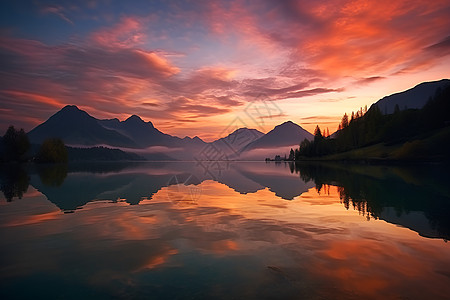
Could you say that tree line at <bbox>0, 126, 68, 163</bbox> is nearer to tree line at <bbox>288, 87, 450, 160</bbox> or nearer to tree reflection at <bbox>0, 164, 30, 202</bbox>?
tree reflection at <bbox>0, 164, 30, 202</bbox>

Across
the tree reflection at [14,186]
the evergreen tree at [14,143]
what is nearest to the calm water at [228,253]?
the tree reflection at [14,186]

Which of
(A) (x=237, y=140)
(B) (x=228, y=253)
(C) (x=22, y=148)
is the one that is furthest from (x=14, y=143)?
(B) (x=228, y=253)

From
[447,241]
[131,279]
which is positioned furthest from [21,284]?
[447,241]

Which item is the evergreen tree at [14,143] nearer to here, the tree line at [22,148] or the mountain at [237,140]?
the tree line at [22,148]

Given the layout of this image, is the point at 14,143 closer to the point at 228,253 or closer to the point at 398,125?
the point at 228,253

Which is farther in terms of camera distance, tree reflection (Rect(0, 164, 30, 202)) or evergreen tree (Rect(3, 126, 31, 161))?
evergreen tree (Rect(3, 126, 31, 161))

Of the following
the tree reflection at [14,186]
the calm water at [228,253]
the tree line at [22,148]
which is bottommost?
the calm water at [228,253]

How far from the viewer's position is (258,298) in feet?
24.4

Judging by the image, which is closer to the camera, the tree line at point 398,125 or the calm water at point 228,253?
the calm water at point 228,253

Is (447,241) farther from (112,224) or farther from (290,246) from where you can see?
(112,224)

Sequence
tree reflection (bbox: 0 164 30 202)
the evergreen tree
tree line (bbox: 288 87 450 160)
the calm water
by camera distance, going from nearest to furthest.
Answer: the calm water
tree reflection (bbox: 0 164 30 202)
tree line (bbox: 288 87 450 160)
the evergreen tree

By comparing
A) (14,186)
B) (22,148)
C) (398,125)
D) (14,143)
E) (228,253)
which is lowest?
(228,253)

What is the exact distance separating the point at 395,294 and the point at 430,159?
125m

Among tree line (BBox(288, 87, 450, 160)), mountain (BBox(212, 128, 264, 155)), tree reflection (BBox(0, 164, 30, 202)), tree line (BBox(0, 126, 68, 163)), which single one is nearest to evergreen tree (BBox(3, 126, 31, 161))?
tree line (BBox(0, 126, 68, 163))
